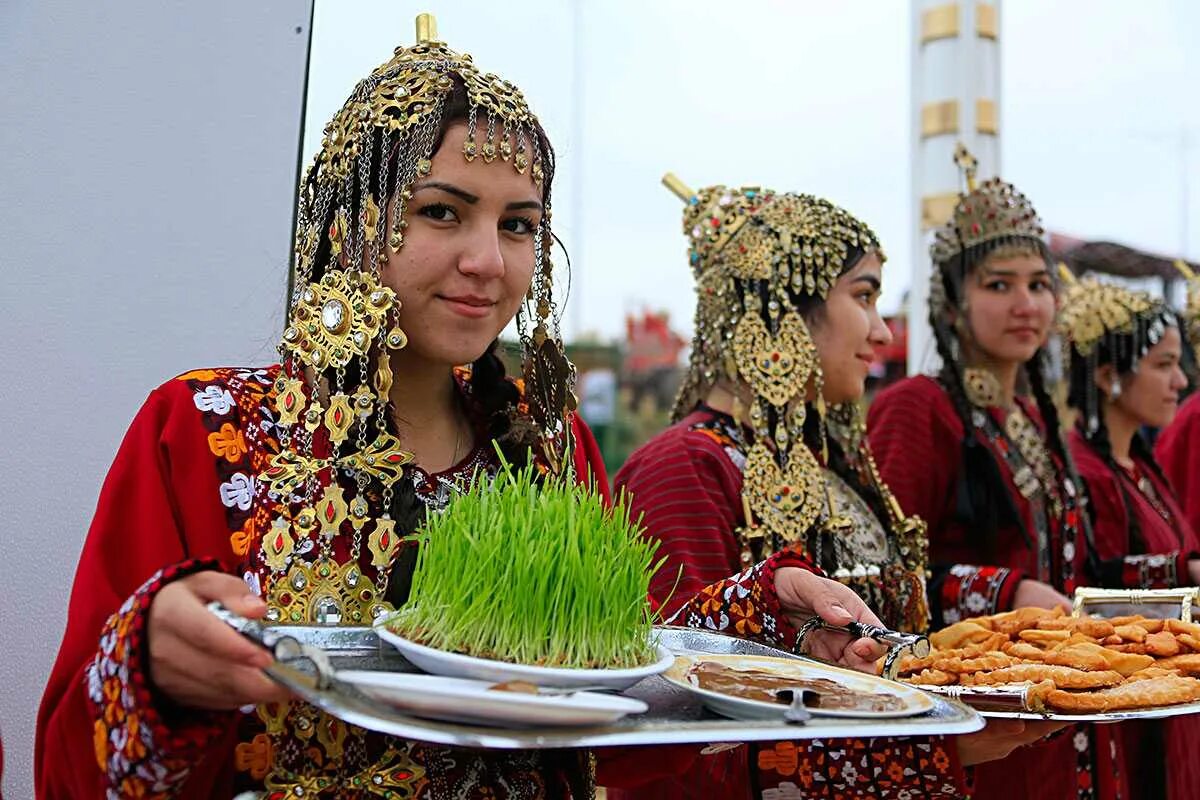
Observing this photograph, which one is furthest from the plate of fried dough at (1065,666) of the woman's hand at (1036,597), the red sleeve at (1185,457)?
the red sleeve at (1185,457)

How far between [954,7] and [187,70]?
11.9 ft

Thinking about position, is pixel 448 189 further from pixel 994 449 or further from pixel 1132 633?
pixel 994 449

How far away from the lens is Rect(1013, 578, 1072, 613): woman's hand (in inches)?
112

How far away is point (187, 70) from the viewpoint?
2.16 metres

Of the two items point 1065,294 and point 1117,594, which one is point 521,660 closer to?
point 1117,594

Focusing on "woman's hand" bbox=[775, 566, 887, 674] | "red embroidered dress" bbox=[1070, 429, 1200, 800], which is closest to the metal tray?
"woman's hand" bbox=[775, 566, 887, 674]

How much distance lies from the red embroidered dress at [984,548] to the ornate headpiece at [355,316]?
1.68 metres

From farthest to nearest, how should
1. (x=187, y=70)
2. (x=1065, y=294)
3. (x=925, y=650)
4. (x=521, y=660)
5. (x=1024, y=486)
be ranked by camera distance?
(x=1065, y=294), (x=1024, y=486), (x=187, y=70), (x=925, y=650), (x=521, y=660)

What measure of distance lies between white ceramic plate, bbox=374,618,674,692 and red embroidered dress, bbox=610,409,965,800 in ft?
1.83

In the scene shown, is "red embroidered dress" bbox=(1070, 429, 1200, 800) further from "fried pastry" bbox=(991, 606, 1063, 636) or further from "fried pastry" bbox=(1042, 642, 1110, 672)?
"fried pastry" bbox=(1042, 642, 1110, 672)

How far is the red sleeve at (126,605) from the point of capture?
1.24 meters

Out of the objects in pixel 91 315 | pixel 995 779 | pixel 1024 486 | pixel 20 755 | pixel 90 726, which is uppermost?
pixel 91 315

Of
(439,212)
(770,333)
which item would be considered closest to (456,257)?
(439,212)

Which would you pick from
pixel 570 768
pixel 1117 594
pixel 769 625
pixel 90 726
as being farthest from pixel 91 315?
pixel 1117 594
